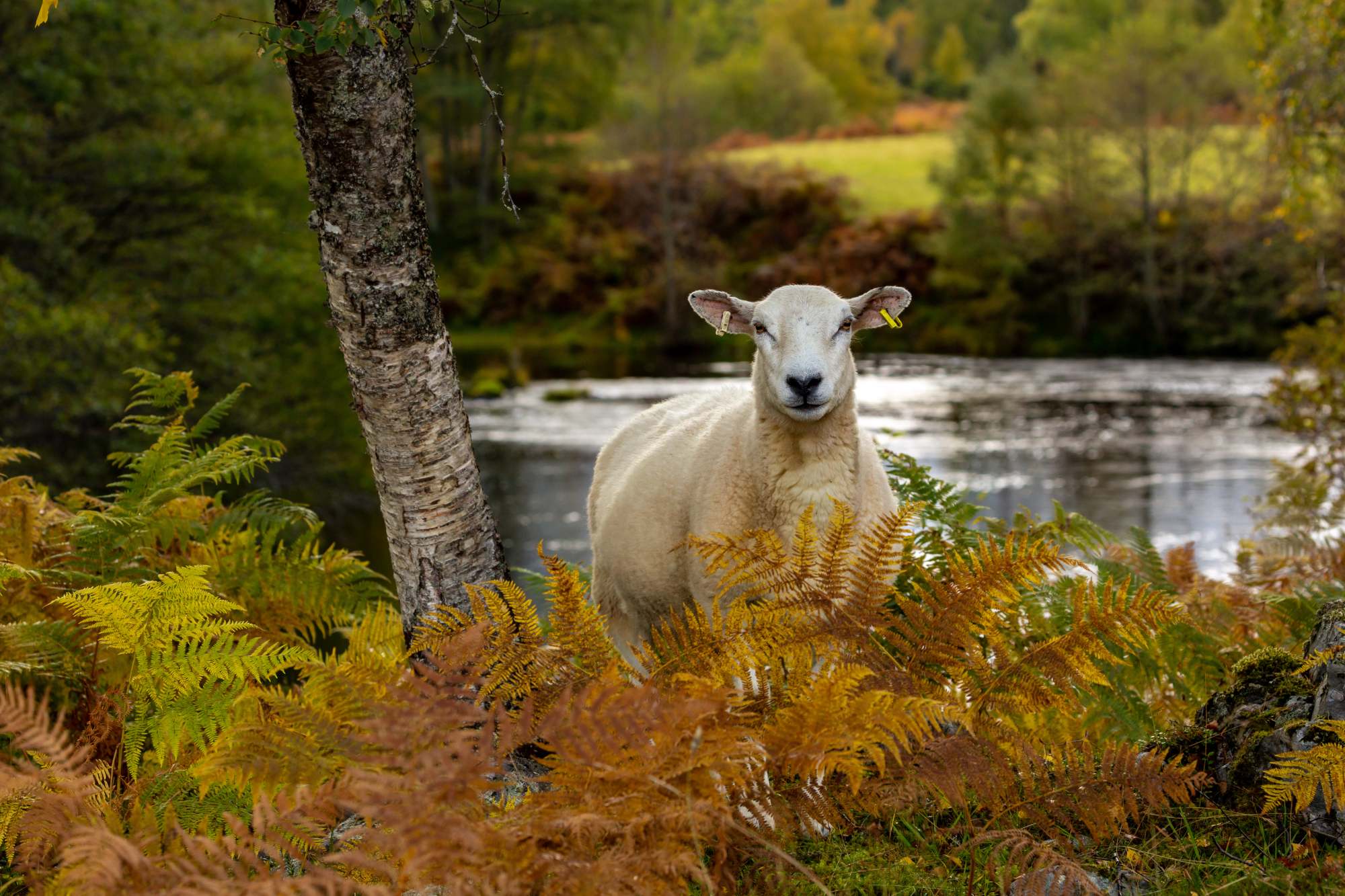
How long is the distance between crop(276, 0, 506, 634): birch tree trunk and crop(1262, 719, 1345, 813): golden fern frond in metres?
2.49

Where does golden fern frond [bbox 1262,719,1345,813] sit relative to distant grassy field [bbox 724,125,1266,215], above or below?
below

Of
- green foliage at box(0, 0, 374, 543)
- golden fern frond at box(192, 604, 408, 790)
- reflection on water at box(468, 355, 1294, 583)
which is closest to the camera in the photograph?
golden fern frond at box(192, 604, 408, 790)

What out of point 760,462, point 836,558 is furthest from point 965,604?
point 760,462

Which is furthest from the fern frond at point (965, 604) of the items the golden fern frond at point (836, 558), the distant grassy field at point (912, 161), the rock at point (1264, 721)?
the distant grassy field at point (912, 161)

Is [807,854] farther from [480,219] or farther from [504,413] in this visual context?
[480,219]

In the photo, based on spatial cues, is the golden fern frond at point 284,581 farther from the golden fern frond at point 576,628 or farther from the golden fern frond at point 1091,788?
the golden fern frond at point 1091,788

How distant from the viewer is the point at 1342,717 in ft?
9.34

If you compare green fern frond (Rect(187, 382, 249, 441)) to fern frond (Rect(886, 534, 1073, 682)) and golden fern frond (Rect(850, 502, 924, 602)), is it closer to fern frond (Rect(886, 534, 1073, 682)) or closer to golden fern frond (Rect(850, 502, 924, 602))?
golden fern frond (Rect(850, 502, 924, 602))

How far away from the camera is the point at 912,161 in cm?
4853

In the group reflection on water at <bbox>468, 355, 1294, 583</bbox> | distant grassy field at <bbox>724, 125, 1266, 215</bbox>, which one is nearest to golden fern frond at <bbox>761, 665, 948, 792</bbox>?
reflection on water at <bbox>468, 355, 1294, 583</bbox>

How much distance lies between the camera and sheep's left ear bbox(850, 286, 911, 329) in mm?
4727

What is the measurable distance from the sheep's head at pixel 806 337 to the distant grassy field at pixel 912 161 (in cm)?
2368

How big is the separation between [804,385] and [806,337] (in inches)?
9.7

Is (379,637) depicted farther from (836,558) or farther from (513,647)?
(836,558)
